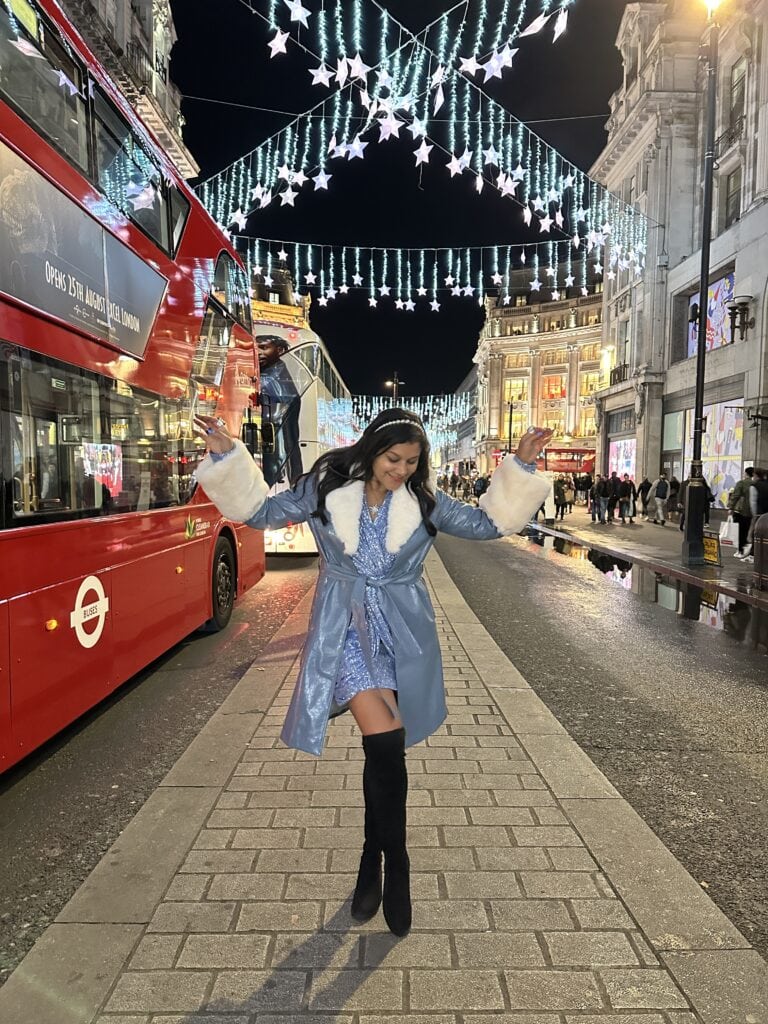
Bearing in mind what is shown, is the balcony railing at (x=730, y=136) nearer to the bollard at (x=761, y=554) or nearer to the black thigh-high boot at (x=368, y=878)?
the bollard at (x=761, y=554)

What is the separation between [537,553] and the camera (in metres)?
16.4

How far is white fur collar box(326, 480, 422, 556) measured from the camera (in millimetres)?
2576

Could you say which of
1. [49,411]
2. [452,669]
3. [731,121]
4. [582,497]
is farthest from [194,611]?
[582,497]

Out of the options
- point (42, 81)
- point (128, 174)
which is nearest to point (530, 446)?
point (42, 81)

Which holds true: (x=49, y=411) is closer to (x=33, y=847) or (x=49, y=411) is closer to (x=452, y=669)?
(x=33, y=847)

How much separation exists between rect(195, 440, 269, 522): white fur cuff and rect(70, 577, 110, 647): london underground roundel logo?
213cm

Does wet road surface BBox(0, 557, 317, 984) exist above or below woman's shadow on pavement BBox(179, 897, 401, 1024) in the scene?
below

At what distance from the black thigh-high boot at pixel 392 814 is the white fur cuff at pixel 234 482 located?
1.00 m

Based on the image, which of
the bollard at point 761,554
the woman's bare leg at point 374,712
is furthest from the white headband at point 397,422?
the bollard at point 761,554

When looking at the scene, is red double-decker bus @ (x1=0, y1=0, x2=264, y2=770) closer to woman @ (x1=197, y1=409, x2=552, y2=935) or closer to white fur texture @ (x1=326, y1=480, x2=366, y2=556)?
woman @ (x1=197, y1=409, x2=552, y2=935)

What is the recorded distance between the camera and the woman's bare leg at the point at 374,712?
2.45 meters

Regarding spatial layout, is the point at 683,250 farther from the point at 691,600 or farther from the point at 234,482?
the point at 234,482

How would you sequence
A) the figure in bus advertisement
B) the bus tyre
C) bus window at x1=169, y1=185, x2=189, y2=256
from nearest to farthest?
bus window at x1=169, y1=185, x2=189, y2=256
the bus tyre
the figure in bus advertisement

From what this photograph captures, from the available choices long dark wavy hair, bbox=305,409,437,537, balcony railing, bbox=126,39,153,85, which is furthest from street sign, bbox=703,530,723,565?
balcony railing, bbox=126,39,153,85
